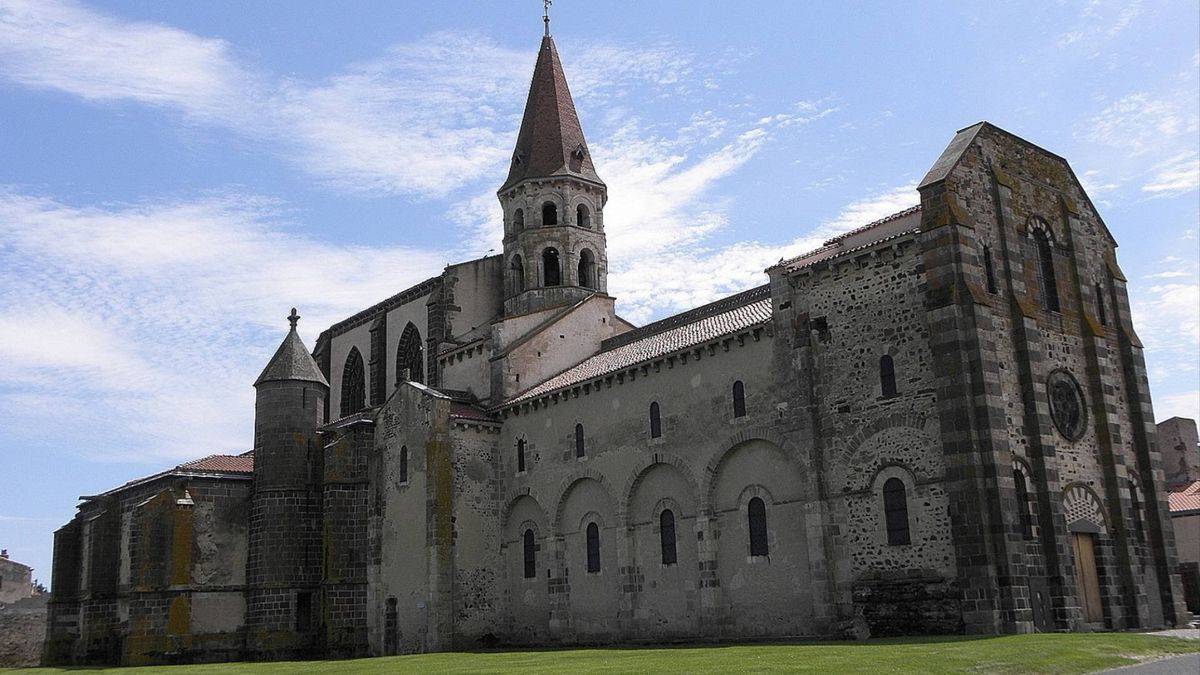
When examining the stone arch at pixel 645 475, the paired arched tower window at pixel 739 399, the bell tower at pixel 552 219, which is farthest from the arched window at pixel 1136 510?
the bell tower at pixel 552 219

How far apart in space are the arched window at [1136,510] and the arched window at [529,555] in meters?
18.7

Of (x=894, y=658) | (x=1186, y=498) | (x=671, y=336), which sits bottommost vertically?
(x=894, y=658)

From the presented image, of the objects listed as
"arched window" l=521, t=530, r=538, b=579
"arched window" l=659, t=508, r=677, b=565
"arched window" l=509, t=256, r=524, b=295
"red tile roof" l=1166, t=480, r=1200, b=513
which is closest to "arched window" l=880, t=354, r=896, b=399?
"arched window" l=659, t=508, r=677, b=565

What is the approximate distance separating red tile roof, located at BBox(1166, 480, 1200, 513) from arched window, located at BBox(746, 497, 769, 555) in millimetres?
22284

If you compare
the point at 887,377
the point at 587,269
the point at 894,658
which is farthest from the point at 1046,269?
the point at 587,269

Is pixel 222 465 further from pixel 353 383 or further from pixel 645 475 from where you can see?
pixel 645 475

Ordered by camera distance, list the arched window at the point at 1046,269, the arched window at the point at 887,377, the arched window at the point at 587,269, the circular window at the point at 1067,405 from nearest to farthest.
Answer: the arched window at the point at 887,377 < the circular window at the point at 1067,405 < the arched window at the point at 1046,269 < the arched window at the point at 587,269

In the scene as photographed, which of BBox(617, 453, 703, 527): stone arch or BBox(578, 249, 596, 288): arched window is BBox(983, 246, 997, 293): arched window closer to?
BBox(617, 453, 703, 527): stone arch

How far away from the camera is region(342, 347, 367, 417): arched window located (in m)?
52.9

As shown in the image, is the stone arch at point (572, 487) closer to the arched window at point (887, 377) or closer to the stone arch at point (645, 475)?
the stone arch at point (645, 475)

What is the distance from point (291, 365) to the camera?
4259 cm

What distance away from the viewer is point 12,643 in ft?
166

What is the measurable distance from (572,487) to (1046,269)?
53.5 ft

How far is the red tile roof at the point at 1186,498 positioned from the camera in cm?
4309
